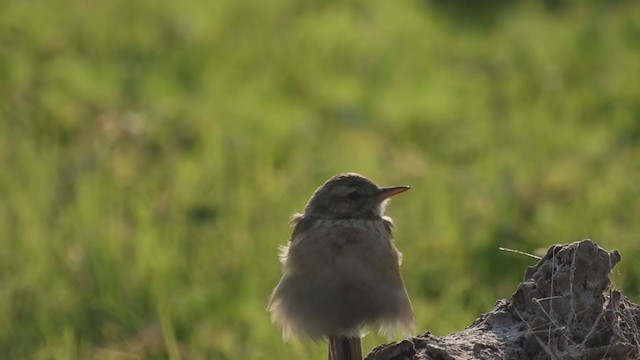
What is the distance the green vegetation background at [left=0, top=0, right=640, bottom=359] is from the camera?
7.46m

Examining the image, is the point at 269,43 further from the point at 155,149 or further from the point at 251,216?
the point at 251,216

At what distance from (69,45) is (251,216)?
4231mm

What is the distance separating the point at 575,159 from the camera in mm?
10156

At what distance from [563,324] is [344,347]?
1006 millimetres

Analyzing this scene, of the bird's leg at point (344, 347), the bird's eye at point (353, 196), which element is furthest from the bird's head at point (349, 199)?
the bird's leg at point (344, 347)

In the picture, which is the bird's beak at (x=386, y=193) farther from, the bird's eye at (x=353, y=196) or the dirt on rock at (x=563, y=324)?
the dirt on rock at (x=563, y=324)

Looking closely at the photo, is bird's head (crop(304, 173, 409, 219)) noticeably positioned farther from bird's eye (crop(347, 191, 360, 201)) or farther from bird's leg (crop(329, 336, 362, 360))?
bird's leg (crop(329, 336, 362, 360))

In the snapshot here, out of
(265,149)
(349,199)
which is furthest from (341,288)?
(265,149)

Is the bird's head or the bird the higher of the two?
the bird's head

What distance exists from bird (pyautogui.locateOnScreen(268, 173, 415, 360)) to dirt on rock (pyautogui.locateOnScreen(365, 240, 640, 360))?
0.57 meters

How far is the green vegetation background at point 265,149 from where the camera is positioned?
7.46 metres

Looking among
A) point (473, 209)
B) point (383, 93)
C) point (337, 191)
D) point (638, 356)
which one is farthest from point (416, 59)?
point (638, 356)

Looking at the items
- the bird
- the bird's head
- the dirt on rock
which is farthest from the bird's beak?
the dirt on rock

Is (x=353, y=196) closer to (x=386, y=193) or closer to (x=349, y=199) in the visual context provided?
(x=349, y=199)
